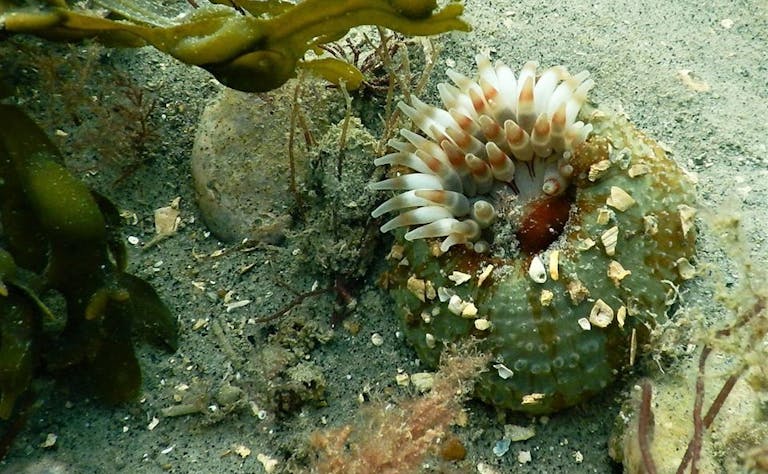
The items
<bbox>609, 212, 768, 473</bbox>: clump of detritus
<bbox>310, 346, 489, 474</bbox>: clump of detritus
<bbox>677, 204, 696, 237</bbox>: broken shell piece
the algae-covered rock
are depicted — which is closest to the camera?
<bbox>609, 212, 768, 473</bbox>: clump of detritus

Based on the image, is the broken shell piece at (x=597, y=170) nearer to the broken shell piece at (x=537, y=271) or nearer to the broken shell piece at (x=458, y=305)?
the broken shell piece at (x=537, y=271)

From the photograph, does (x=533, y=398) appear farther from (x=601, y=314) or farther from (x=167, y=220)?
(x=167, y=220)

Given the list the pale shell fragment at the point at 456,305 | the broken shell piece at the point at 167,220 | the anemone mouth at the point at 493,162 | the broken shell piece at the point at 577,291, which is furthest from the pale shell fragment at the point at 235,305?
the broken shell piece at the point at 577,291

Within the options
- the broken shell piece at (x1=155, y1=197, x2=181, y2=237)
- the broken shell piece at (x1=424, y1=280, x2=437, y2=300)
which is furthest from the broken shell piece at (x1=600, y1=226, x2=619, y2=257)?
the broken shell piece at (x1=155, y1=197, x2=181, y2=237)

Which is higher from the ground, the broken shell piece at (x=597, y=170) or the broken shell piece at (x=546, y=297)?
the broken shell piece at (x=597, y=170)

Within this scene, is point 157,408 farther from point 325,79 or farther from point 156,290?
point 325,79

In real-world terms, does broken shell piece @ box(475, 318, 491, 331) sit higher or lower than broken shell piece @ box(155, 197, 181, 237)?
higher

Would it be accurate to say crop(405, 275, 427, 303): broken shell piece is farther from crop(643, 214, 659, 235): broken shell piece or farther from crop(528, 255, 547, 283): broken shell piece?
crop(643, 214, 659, 235): broken shell piece
